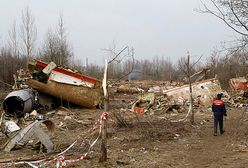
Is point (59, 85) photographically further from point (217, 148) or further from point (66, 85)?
point (217, 148)

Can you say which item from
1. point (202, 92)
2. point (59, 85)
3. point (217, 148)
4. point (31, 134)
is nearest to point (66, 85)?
point (59, 85)

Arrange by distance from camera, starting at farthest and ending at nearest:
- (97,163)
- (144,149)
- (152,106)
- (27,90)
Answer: (152,106) < (27,90) < (144,149) < (97,163)

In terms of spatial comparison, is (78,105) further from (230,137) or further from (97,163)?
(97,163)

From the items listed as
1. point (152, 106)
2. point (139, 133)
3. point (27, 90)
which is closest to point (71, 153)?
point (139, 133)

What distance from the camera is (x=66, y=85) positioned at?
65.7 feet

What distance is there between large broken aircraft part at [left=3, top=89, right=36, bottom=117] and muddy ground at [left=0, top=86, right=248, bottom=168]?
3.58 metres

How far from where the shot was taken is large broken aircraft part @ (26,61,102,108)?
65.7ft

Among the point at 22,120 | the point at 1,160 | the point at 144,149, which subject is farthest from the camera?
the point at 22,120

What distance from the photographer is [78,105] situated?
21266 mm

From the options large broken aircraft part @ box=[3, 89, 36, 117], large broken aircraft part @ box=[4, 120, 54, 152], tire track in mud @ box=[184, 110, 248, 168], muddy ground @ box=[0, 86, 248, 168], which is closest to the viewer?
tire track in mud @ box=[184, 110, 248, 168]

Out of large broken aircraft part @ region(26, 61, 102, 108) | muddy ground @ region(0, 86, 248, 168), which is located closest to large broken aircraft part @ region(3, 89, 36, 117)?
large broken aircraft part @ region(26, 61, 102, 108)

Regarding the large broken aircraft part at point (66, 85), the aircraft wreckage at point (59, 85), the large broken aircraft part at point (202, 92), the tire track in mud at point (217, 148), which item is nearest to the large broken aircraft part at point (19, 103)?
the aircraft wreckage at point (59, 85)

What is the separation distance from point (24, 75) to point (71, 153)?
12860 mm

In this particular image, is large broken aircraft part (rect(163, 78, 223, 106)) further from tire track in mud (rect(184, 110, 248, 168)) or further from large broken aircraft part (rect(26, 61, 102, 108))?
tire track in mud (rect(184, 110, 248, 168))
